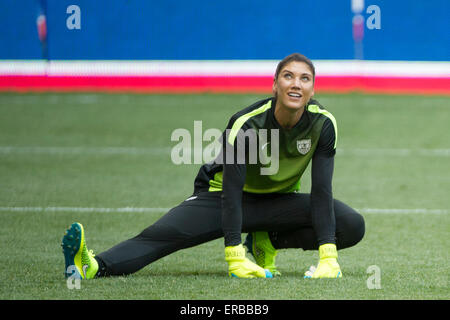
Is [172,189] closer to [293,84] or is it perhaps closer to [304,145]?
[304,145]

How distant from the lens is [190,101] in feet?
47.6

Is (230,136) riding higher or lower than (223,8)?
lower

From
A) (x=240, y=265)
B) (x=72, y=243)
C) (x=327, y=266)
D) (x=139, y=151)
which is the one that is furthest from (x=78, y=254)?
(x=139, y=151)

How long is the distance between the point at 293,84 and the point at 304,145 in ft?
1.23

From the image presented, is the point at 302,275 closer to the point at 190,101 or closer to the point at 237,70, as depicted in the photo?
the point at 190,101

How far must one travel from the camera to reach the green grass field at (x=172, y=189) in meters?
4.64

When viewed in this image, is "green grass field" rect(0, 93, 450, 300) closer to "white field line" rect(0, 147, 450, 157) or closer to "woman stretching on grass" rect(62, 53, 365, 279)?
"white field line" rect(0, 147, 450, 157)

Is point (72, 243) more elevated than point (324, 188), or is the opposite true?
point (324, 188)

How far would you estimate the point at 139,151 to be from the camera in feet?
34.8

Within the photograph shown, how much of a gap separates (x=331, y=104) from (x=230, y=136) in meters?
9.40

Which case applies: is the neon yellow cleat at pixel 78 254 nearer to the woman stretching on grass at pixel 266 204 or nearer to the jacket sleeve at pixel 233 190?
the woman stretching on grass at pixel 266 204
